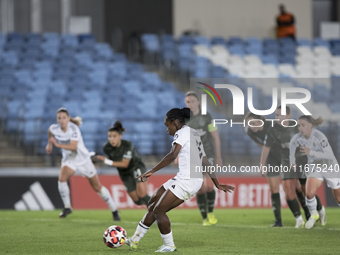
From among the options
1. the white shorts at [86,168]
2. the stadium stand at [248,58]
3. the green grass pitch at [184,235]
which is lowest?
the green grass pitch at [184,235]

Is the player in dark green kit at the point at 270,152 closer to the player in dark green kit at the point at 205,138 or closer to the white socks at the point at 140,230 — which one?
the player in dark green kit at the point at 205,138

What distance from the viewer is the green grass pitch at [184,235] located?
22.1 ft

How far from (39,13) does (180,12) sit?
5.98 meters

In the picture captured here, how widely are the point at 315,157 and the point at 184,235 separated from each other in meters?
2.46

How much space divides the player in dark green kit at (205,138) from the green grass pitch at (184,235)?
354 mm

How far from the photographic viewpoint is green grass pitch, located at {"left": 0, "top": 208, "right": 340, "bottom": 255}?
22.1ft

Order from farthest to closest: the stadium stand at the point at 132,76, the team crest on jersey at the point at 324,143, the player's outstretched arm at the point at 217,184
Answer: the stadium stand at the point at 132,76
the team crest on jersey at the point at 324,143
the player's outstretched arm at the point at 217,184

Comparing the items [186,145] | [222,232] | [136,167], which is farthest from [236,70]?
[186,145]

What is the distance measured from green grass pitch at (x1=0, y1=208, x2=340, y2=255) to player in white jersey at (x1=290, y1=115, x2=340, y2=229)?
0.72 meters

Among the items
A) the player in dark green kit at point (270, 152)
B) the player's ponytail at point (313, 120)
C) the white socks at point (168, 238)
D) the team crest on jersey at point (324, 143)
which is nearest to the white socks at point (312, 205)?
the player in dark green kit at point (270, 152)

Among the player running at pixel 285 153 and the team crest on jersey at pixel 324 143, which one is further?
the player running at pixel 285 153

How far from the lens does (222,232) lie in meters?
8.48

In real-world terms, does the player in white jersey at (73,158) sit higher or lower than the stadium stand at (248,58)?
lower

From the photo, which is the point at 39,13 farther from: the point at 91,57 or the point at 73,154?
the point at 73,154
